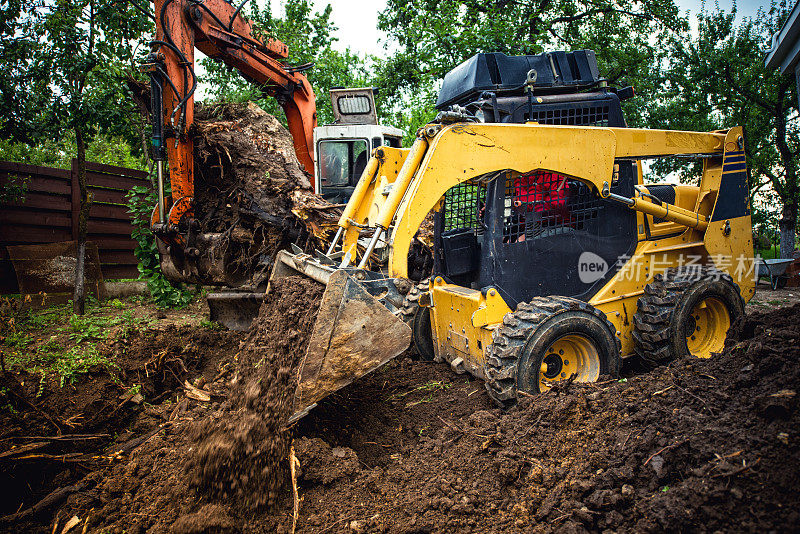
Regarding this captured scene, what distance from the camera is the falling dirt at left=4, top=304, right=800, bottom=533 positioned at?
2109 mm

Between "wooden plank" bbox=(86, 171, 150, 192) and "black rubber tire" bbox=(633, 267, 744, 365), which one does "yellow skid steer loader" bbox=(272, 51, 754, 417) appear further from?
"wooden plank" bbox=(86, 171, 150, 192)

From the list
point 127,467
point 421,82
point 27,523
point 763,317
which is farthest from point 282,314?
point 421,82

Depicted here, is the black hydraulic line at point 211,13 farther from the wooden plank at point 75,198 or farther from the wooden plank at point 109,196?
the wooden plank at point 109,196

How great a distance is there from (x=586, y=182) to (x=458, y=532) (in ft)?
9.01

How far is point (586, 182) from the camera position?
386 cm

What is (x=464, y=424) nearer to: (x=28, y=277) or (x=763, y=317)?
(x=763, y=317)

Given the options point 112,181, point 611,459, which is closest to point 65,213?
point 112,181

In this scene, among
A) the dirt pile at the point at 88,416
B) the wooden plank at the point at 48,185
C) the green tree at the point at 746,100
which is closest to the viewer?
the dirt pile at the point at 88,416

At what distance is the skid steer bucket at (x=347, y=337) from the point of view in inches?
109

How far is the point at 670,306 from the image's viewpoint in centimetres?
404

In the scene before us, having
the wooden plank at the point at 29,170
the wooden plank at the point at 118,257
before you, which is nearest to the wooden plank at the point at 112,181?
the wooden plank at the point at 29,170

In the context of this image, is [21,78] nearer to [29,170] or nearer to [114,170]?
[29,170]

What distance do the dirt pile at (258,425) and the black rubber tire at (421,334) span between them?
1412 millimetres

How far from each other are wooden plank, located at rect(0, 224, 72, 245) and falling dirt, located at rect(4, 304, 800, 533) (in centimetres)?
603
